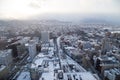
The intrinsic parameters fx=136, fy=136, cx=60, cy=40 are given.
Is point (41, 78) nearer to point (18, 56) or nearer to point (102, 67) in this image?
point (102, 67)

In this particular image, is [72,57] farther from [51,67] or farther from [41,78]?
[41,78]

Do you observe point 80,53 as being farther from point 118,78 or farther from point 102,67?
point 118,78

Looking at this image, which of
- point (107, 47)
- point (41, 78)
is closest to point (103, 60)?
point (107, 47)

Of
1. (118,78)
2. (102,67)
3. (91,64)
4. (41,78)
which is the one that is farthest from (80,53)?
(41,78)

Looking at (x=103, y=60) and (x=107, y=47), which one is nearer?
(x=103, y=60)

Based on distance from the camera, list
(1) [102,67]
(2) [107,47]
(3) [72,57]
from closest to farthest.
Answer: (1) [102,67], (3) [72,57], (2) [107,47]

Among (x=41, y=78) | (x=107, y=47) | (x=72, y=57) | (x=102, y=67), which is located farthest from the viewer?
(x=107, y=47)

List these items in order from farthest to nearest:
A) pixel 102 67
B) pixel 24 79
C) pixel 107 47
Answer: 1. pixel 107 47
2. pixel 102 67
3. pixel 24 79

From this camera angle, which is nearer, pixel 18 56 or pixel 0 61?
pixel 0 61

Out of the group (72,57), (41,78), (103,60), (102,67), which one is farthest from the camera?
(72,57)
